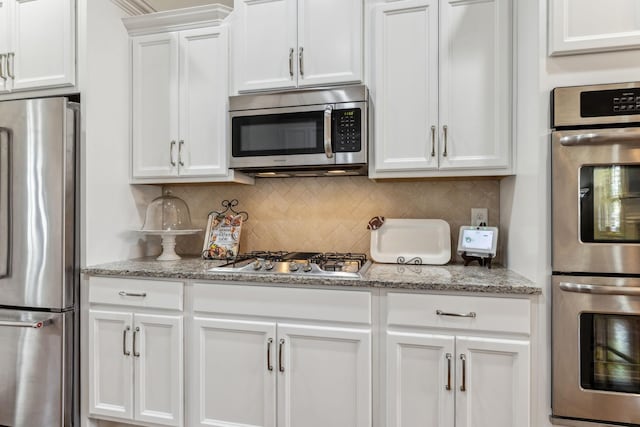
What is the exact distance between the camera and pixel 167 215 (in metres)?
2.31

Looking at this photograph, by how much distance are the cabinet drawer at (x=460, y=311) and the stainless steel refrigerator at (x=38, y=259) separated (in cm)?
165

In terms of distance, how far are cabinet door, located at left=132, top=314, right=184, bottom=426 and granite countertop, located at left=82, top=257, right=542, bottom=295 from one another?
23 cm

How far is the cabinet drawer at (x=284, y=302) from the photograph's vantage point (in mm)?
1608

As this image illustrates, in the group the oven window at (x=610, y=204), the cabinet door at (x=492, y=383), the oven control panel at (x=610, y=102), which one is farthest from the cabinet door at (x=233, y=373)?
the oven control panel at (x=610, y=102)

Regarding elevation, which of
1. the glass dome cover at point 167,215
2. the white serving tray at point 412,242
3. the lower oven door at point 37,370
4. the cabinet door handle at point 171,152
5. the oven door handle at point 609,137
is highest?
the cabinet door handle at point 171,152

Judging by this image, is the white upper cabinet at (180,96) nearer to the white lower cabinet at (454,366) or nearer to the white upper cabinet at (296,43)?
the white upper cabinet at (296,43)

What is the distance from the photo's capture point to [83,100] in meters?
1.96

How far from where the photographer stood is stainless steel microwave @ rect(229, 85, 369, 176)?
1.85 m

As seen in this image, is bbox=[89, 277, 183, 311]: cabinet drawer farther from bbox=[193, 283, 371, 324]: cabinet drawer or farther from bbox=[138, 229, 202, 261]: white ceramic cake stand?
bbox=[138, 229, 202, 261]: white ceramic cake stand

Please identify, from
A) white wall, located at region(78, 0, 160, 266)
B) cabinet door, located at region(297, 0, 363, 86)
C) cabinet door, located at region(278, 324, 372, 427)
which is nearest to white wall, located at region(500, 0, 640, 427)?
cabinet door, located at region(278, 324, 372, 427)

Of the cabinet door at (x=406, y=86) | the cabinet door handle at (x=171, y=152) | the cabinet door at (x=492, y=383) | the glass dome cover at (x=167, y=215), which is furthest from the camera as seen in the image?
the glass dome cover at (x=167, y=215)

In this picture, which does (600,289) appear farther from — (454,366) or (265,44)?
(265,44)

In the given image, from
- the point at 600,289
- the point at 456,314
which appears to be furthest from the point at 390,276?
the point at 600,289

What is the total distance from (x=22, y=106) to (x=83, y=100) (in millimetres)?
283
